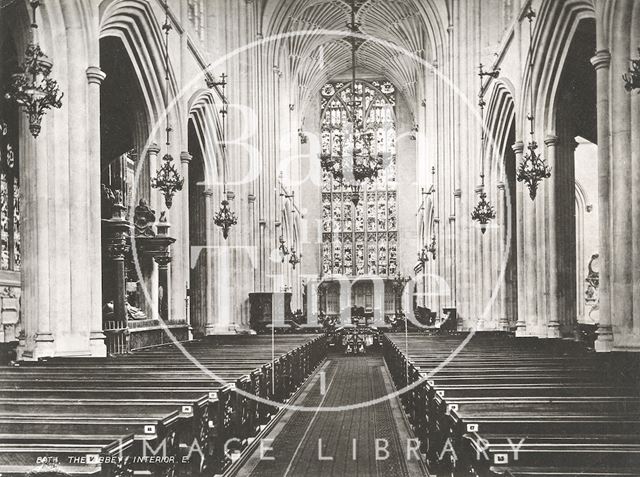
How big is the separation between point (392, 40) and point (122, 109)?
70.0 ft

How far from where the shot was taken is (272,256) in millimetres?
26969

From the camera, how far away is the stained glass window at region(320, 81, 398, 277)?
1555 inches

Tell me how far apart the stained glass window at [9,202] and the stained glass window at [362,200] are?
27167 mm

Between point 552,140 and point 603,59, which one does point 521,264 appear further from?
point 603,59

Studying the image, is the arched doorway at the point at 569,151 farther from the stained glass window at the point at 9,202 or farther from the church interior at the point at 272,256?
the stained glass window at the point at 9,202

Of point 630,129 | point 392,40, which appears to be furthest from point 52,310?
point 392,40

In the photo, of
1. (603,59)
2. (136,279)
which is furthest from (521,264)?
(136,279)

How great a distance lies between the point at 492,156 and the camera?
19047mm

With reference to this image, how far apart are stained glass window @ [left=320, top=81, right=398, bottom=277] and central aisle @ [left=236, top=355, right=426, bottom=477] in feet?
91.4

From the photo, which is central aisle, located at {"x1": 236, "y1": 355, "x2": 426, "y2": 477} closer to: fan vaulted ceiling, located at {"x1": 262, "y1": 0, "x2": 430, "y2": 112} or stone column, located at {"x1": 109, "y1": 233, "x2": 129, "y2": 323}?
stone column, located at {"x1": 109, "y1": 233, "x2": 129, "y2": 323}

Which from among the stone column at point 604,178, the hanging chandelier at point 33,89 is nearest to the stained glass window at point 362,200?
the stone column at point 604,178

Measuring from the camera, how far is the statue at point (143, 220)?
497 inches

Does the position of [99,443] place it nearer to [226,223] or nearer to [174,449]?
[174,449]

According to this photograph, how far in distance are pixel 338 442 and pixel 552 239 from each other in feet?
25.3
